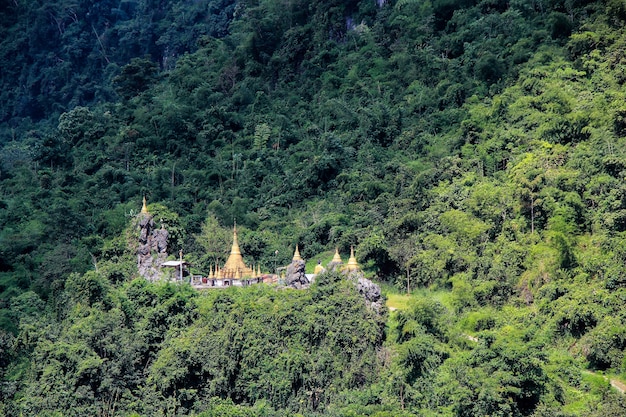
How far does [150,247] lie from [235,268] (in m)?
4.45

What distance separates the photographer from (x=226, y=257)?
156 ft

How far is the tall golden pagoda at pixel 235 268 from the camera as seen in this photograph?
44.2m

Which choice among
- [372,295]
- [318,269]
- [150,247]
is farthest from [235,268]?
[372,295]

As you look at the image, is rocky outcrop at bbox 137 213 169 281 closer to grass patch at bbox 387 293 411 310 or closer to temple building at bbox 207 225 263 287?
temple building at bbox 207 225 263 287

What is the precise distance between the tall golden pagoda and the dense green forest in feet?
5.45

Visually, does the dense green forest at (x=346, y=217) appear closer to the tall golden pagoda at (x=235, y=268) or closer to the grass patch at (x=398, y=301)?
the grass patch at (x=398, y=301)

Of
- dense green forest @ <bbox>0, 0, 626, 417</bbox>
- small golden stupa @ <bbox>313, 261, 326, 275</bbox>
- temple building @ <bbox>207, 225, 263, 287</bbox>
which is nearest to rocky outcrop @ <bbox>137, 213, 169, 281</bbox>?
dense green forest @ <bbox>0, 0, 626, 417</bbox>

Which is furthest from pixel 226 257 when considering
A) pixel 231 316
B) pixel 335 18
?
pixel 335 18

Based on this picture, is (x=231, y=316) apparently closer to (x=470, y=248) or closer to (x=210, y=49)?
(x=470, y=248)

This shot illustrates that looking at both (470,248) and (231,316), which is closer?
(231,316)

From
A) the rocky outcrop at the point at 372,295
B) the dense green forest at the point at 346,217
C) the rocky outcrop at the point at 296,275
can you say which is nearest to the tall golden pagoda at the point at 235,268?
the dense green forest at the point at 346,217

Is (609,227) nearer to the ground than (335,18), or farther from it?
nearer to the ground

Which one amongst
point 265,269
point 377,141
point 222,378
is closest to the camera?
point 222,378

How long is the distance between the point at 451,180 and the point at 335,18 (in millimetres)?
20999
